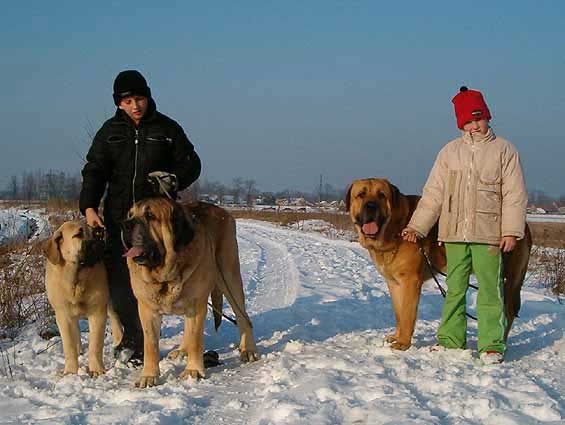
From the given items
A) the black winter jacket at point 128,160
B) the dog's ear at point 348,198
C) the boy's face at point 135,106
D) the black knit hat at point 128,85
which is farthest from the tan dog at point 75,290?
the dog's ear at point 348,198

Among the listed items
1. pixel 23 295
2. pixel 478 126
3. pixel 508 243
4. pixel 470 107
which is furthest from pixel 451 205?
pixel 23 295

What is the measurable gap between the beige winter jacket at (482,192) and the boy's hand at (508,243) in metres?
0.03

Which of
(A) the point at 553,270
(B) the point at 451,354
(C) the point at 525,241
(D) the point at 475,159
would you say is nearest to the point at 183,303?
(B) the point at 451,354

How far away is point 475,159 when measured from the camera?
4270 millimetres

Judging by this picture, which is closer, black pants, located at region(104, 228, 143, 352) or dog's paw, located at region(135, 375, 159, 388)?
dog's paw, located at region(135, 375, 159, 388)

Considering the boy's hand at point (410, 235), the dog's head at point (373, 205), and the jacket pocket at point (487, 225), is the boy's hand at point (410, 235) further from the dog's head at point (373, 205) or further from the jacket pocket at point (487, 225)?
the jacket pocket at point (487, 225)

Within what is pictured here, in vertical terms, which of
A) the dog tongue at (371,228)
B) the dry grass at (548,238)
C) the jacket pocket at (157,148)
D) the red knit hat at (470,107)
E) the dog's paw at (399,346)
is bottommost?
the dry grass at (548,238)

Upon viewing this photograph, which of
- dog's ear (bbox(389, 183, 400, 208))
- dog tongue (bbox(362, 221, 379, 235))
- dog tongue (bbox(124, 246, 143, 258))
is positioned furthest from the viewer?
dog's ear (bbox(389, 183, 400, 208))

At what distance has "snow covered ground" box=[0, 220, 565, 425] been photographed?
3.01 m

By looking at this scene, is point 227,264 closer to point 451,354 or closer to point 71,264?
point 71,264

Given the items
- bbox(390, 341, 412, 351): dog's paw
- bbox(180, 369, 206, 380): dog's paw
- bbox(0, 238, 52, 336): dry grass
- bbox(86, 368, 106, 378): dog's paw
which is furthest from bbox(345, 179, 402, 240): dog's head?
bbox(0, 238, 52, 336): dry grass

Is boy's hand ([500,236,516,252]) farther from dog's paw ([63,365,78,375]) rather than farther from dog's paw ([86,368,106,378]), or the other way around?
dog's paw ([63,365,78,375])

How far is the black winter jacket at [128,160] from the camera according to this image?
14.5ft

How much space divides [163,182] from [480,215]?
2382mm
